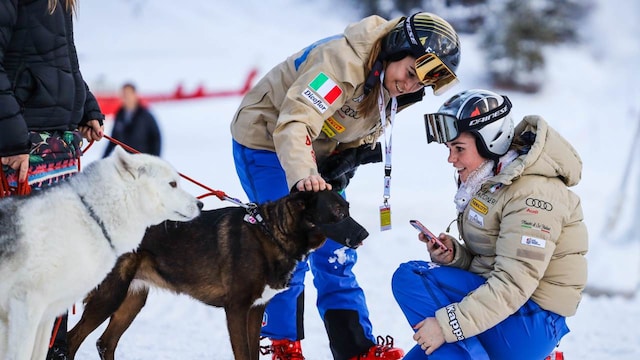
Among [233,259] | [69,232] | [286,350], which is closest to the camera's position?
[69,232]

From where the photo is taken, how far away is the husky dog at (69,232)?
2.88 meters

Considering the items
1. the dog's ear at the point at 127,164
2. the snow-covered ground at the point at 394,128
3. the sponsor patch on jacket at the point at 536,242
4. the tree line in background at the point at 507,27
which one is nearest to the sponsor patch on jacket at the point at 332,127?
the dog's ear at the point at 127,164

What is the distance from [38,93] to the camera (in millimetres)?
3320

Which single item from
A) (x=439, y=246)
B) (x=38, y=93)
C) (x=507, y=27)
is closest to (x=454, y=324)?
(x=439, y=246)

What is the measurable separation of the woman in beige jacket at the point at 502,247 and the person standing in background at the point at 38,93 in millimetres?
1641

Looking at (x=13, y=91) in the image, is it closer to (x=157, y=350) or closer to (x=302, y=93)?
(x=302, y=93)

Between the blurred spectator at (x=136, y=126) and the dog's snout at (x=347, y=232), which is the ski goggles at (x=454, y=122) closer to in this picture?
the dog's snout at (x=347, y=232)

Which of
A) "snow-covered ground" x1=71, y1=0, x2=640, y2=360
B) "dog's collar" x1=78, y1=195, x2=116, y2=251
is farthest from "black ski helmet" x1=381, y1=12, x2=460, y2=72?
"snow-covered ground" x1=71, y1=0, x2=640, y2=360

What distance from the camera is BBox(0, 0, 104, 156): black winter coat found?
3.09 m

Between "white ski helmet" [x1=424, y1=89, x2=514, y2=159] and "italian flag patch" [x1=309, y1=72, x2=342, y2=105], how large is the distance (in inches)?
20.2

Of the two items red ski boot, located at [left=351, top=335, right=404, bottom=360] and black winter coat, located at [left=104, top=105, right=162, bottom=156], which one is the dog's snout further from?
black winter coat, located at [left=104, top=105, right=162, bottom=156]

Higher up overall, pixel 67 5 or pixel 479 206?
pixel 67 5

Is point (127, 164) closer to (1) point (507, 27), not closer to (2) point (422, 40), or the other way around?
(2) point (422, 40)

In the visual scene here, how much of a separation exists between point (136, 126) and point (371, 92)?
639 centimetres
